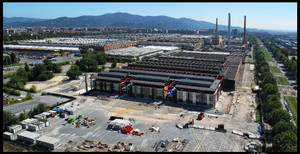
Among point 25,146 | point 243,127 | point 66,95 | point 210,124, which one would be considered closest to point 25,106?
point 66,95

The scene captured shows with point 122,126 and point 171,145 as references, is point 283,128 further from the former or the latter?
point 122,126

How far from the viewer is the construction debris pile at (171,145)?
49.7 feet

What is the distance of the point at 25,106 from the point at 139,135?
13.4 meters

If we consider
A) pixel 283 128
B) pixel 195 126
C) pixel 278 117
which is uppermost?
pixel 278 117

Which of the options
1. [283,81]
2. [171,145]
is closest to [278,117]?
[171,145]

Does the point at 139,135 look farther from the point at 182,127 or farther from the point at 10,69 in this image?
the point at 10,69

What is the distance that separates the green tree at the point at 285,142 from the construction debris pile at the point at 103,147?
8482mm

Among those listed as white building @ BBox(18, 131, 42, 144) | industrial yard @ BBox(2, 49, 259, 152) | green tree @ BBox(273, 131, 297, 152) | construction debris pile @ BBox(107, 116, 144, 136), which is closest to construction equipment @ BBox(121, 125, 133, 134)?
construction debris pile @ BBox(107, 116, 144, 136)

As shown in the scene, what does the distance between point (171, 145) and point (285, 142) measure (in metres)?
6.72

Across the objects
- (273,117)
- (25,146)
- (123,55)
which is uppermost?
(123,55)

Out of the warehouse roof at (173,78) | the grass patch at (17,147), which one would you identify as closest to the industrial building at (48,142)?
the grass patch at (17,147)

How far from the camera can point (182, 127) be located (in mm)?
18438

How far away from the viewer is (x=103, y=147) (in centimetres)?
1536

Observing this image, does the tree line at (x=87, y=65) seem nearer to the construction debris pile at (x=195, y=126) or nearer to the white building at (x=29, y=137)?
the white building at (x=29, y=137)
